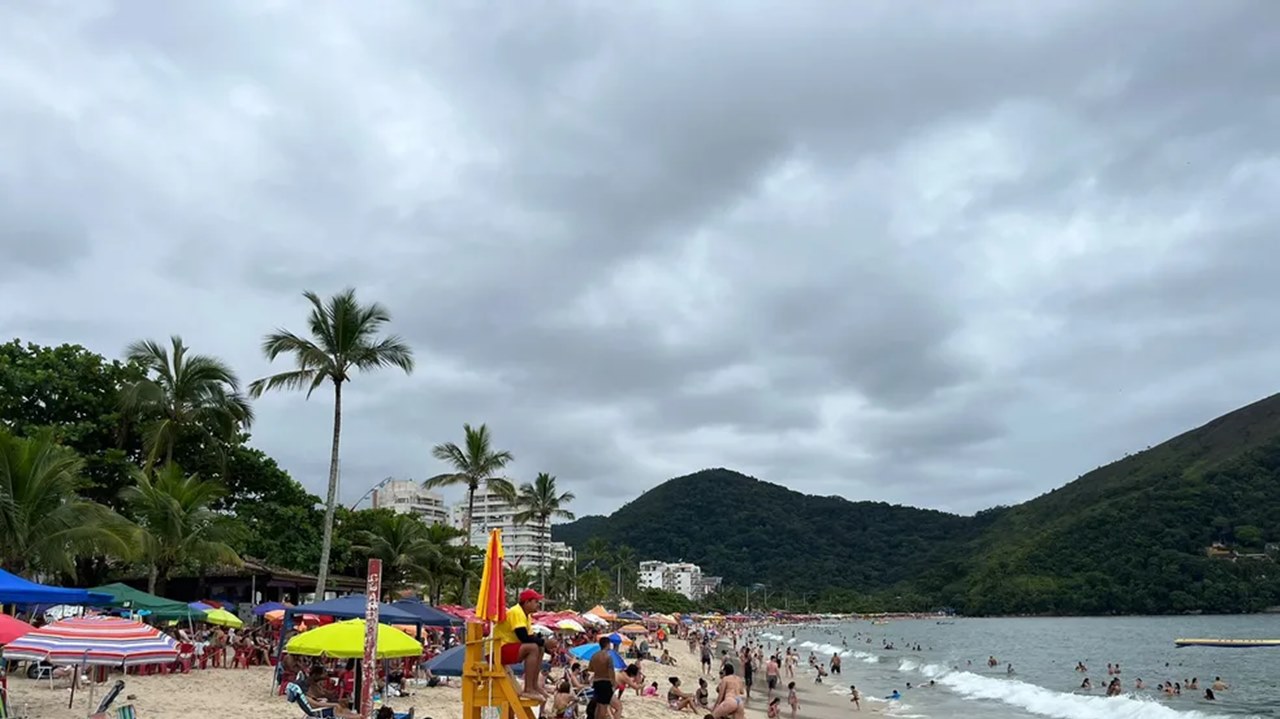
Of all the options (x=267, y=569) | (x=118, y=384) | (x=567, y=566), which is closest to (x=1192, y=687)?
(x=267, y=569)

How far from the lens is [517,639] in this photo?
747cm

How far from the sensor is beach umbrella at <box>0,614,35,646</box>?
10.4 metres

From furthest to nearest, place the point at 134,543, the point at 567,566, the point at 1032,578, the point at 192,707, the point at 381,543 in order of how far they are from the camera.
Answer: the point at 1032,578, the point at 567,566, the point at 381,543, the point at 134,543, the point at 192,707

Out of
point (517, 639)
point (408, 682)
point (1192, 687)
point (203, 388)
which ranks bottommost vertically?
point (1192, 687)

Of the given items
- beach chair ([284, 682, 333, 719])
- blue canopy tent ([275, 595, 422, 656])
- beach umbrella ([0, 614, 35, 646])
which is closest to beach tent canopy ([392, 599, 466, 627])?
blue canopy tent ([275, 595, 422, 656])

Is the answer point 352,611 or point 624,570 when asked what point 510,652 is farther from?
point 624,570

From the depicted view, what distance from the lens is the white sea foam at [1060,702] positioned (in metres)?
27.2

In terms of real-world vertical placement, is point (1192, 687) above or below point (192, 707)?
below

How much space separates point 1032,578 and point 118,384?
139 metres

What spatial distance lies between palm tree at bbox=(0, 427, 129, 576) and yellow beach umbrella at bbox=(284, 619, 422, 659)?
6.99 meters

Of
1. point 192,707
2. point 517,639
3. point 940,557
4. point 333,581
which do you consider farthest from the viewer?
point 940,557

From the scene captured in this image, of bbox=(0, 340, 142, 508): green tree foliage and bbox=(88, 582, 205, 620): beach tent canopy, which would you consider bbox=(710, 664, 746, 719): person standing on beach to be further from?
bbox=(0, 340, 142, 508): green tree foliage

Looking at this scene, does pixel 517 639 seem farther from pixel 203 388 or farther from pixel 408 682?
pixel 203 388

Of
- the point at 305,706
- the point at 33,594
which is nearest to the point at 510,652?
the point at 305,706
